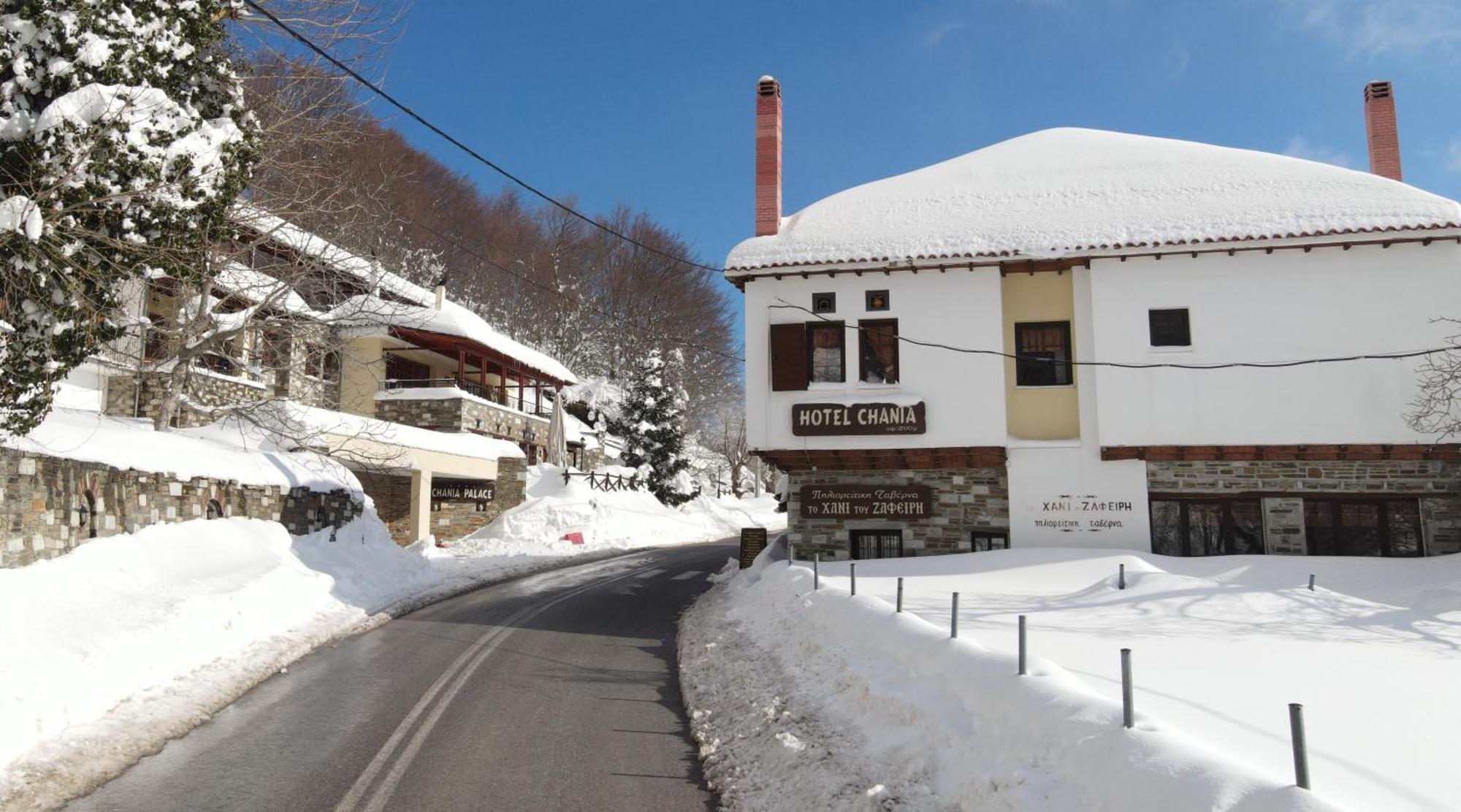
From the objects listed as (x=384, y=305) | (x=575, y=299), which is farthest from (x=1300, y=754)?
(x=575, y=299)

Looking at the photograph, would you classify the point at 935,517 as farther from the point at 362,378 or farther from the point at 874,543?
the point at 362,378

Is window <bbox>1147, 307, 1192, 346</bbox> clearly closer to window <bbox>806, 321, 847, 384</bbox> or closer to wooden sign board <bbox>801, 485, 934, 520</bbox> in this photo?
wooden sign board <bbox>801, 485, 934, 520</bbox>

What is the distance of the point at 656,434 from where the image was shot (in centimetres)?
4131

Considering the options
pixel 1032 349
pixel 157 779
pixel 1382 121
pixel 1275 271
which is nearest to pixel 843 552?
pixel 1032 349

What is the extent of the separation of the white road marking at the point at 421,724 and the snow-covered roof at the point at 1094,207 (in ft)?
28.9

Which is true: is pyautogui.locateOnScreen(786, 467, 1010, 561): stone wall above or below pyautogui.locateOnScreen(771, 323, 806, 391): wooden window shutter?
below

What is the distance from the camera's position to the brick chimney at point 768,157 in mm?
19047

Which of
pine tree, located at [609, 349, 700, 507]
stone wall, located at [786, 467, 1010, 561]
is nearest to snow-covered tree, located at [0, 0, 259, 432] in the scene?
stone wall, located at [786, 467, 1010, 561]

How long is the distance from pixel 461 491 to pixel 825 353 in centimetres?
1684

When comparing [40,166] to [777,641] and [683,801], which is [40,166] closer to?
[683,801]

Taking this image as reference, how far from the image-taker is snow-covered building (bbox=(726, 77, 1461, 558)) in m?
15.6

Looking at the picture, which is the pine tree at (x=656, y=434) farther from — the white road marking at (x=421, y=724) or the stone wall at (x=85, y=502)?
the white road marking at (x=421, y=724)

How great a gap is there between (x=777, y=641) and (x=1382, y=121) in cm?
1822

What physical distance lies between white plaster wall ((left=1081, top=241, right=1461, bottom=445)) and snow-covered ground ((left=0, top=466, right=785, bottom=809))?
13.8 m
